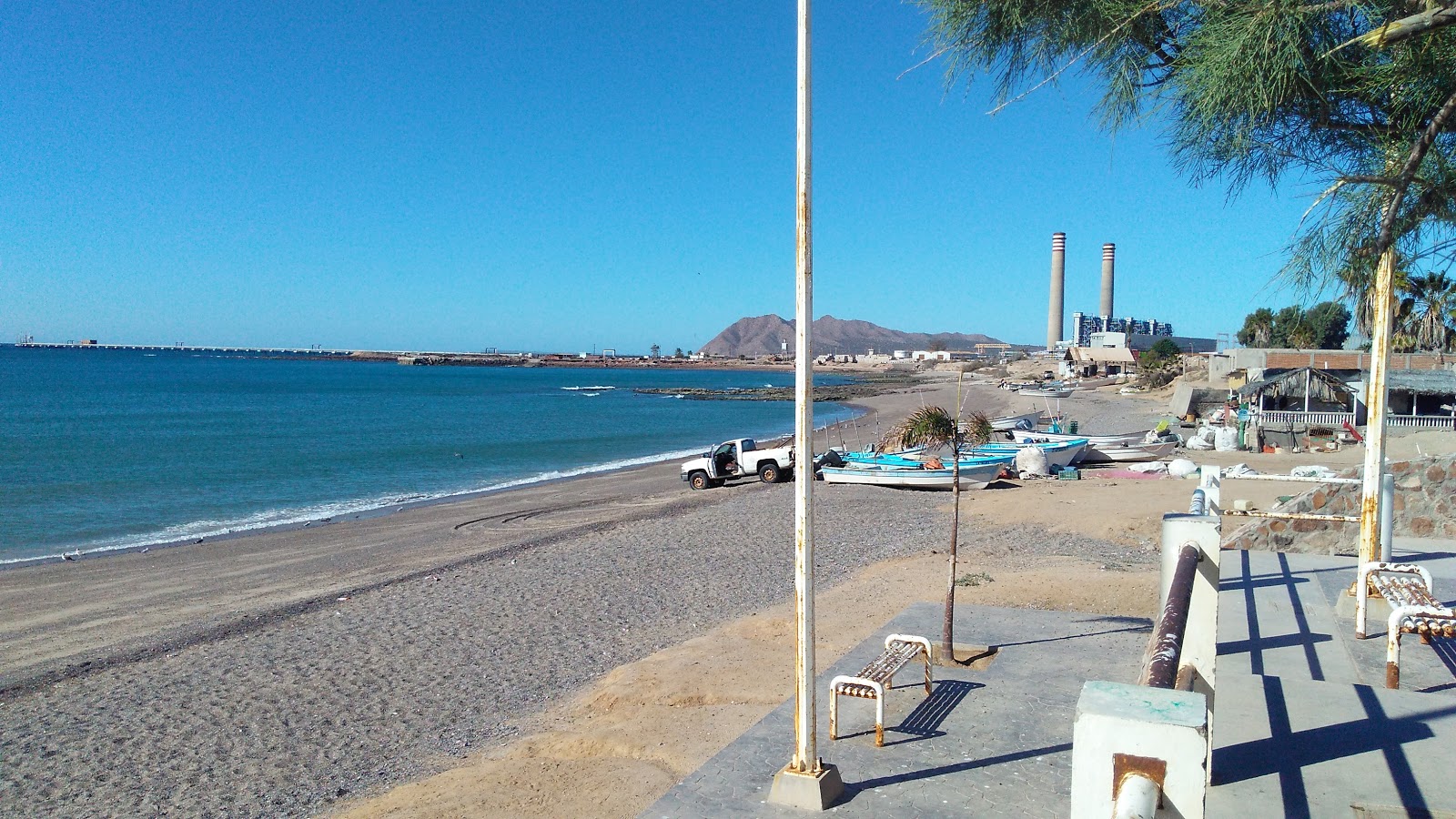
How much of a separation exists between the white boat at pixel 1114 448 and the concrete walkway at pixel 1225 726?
21094 mm

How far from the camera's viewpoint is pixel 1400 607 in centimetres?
536

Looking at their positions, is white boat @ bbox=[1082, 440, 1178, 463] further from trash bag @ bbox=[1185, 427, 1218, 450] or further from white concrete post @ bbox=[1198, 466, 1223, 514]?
white concrete post @ bbox=[1198, 466, 1223, 514]

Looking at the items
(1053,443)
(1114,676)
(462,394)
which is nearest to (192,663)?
(1114,676)

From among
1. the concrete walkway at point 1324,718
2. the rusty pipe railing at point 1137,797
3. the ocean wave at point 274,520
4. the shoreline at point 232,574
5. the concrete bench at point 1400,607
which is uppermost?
the rusty pipe railing at point 1137,797

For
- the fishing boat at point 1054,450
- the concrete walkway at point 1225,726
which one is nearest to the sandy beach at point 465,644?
the concrete walkway at point 1225,726

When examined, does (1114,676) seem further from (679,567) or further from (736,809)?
(679,567)

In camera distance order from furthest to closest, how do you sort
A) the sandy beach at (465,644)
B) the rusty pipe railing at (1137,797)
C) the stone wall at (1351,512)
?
the stone wall at (1351,512)
the sandy beach at (465,644)
the rusty pipe railing at (1137,797)

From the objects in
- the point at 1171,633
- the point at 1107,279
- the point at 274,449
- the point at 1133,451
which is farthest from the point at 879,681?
the point at 1107,279

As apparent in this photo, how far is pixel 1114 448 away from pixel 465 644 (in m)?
24.3

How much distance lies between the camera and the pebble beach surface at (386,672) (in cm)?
833

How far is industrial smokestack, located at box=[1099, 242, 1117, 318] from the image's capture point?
13812cm

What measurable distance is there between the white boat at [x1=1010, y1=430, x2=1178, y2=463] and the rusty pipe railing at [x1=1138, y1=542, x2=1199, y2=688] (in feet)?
88.2

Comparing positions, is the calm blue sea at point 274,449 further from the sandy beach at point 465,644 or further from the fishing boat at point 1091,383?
the fishing boat at point 1091,383

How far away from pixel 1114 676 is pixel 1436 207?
13.0 ft
